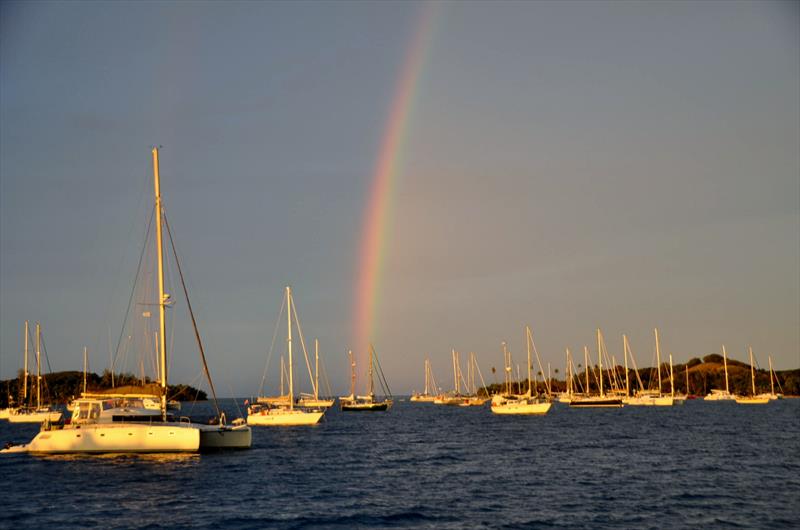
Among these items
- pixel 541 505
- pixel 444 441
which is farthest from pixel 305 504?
pixel 444 441

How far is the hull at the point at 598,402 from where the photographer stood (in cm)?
14712

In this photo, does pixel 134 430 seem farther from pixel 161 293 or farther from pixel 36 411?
pixel 36 411

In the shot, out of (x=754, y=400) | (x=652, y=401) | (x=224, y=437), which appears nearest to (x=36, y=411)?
(x=224, y=437)

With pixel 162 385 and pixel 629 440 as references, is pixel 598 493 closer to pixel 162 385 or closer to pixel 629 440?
pixel 162 385

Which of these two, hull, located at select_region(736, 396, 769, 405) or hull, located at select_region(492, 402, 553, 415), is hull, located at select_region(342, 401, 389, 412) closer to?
hull, located at select_region(492, 402, 553, 415)

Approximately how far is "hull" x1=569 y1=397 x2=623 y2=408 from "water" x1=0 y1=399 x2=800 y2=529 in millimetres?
81938

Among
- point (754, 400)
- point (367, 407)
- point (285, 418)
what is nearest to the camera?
point (285, 418)

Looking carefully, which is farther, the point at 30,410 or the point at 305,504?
the point at 30,410

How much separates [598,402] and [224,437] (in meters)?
108

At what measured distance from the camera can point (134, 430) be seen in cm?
4825

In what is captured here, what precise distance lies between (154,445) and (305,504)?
56.1 ft

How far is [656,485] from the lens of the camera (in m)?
39.0

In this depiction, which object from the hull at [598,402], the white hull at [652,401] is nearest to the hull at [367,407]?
the hull at [598,402]

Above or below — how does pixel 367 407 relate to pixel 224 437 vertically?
below
